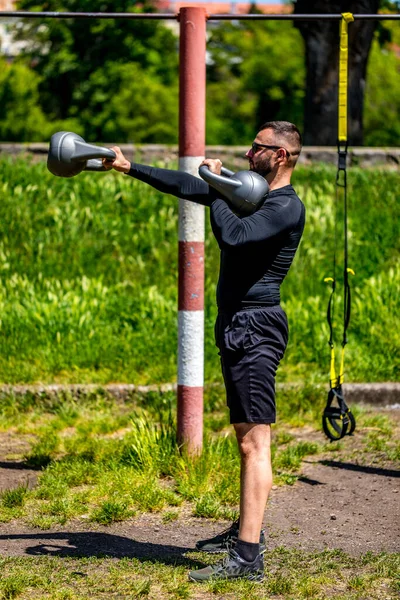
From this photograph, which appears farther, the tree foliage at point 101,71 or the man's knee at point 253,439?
the tree foliage at point 101,71

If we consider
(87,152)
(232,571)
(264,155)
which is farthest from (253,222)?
(232,571)

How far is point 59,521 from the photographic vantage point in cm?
491

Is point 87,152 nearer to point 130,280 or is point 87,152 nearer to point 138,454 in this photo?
point 138,454

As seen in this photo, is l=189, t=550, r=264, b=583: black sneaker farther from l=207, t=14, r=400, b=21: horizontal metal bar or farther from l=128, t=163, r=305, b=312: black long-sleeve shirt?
l=207, t=14, r=400, b=21: horizontal metal bar

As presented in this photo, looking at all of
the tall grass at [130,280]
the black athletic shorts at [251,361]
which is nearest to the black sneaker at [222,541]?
the black athletic shorts at [251,361]

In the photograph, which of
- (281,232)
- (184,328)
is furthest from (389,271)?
(281,232)

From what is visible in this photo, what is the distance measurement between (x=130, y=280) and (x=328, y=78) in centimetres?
441

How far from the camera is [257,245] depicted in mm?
4004

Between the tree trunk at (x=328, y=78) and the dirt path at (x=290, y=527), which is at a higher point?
the tree trunk at (x=328, y=78)

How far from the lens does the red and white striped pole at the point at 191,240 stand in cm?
553

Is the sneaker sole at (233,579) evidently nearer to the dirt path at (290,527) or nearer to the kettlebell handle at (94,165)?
the dirt path at (290,527)

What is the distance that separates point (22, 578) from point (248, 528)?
0.91 metres

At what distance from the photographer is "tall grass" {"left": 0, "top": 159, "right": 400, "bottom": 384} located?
7.43 meters

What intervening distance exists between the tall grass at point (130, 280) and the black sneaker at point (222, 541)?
2599 mm
